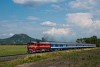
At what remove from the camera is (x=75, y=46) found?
8888cm

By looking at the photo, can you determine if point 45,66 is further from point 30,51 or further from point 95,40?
point 95,40

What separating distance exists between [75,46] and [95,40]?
44.0 meters

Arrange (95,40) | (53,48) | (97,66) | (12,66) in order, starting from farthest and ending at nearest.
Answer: (95,40) → (53,48) → (12,66) → (97,66)

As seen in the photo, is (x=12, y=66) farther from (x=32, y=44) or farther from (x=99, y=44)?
(x=99, y=44)

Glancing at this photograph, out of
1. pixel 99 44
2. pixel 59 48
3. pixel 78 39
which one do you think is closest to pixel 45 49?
pixel 59 48

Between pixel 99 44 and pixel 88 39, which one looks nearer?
pixel 99 44

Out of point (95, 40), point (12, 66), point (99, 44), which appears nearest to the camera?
point (12, 66)

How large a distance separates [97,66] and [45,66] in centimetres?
597

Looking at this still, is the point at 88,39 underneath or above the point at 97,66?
above

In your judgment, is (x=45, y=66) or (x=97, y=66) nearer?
(x=97, y=66)

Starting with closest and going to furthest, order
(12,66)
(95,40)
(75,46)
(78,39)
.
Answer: (12,66) < (75,46) < (95,40) < (78,39)

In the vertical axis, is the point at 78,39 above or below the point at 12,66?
above

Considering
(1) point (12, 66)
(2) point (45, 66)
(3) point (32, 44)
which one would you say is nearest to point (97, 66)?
(2) point (45, 66)

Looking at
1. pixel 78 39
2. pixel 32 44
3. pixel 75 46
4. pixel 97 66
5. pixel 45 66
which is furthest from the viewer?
pixel 78 39
